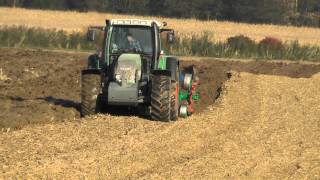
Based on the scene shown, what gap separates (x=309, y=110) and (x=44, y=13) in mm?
44018

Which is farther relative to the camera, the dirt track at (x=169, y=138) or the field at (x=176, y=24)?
the field at (x=176, y=24)

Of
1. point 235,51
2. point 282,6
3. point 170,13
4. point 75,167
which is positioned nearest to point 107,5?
point 170,13

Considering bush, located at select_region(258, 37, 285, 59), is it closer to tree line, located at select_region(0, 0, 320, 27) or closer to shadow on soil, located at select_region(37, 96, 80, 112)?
shadow on soil, located at select_region(37, 96, 80, 112)

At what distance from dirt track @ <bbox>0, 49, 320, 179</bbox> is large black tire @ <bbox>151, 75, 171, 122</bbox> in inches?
13.2

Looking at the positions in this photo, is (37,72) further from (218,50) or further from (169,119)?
(218,50)

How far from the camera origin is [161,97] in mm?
13312

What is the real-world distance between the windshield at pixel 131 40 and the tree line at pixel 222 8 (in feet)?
162

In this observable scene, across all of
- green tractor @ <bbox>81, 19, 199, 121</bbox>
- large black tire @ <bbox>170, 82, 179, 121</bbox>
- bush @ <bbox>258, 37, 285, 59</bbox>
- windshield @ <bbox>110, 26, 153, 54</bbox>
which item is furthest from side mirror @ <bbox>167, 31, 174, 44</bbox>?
bush @ <bbox>258, 37, 285, 59</bbox>

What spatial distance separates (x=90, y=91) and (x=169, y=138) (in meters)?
2.76

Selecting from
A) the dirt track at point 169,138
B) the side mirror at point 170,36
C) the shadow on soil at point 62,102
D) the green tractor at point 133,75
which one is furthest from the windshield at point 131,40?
the shadow on soil at point 62,102

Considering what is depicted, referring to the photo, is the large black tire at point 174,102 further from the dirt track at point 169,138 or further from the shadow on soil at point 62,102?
the shadow on soil at point 62,102

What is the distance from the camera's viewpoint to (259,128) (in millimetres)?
13016

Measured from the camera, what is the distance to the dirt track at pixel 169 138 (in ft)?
29.9

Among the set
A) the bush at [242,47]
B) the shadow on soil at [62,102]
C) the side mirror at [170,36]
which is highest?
the side mirror at [170,36]
